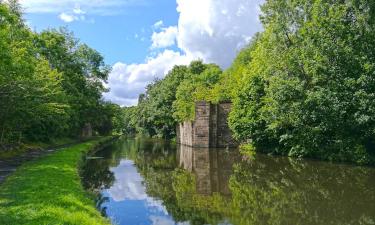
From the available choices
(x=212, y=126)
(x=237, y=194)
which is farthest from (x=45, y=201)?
(x=212, y=126)

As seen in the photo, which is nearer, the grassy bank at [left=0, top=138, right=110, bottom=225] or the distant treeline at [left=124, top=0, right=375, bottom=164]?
the grassy bank at [left=0, top=138, right=110, bottom=225]

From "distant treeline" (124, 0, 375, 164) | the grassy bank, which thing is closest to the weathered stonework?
"distant treeline" (124, 0, 375, 164)

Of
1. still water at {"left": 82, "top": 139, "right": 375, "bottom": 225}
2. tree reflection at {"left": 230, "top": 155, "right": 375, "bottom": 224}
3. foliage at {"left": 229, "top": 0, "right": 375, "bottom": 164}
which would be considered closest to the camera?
tree reflection at {"left": 230, "top": 155, "right": 375, "bottom": 224}

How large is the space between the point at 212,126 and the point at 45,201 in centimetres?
3912

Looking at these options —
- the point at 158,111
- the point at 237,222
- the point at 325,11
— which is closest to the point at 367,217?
the point at 237,222

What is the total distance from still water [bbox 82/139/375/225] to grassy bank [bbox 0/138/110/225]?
1.52m

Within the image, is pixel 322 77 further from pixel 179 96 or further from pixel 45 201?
pixel 179 96

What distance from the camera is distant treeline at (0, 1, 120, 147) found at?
82.5 ft

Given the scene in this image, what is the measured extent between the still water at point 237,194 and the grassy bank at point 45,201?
152 centimetres

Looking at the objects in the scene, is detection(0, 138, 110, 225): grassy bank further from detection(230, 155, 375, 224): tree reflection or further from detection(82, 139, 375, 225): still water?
detection(230, 155, 375, 224): tree reflection

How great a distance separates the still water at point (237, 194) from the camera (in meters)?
14.7

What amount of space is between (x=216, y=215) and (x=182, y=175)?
11.3 m

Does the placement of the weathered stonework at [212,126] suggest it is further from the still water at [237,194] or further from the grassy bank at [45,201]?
→ the grassy bank at [45,201]

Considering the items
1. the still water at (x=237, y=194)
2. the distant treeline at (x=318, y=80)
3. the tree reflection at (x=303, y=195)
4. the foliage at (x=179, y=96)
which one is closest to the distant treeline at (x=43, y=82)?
the still water at (x=237, y=194)
